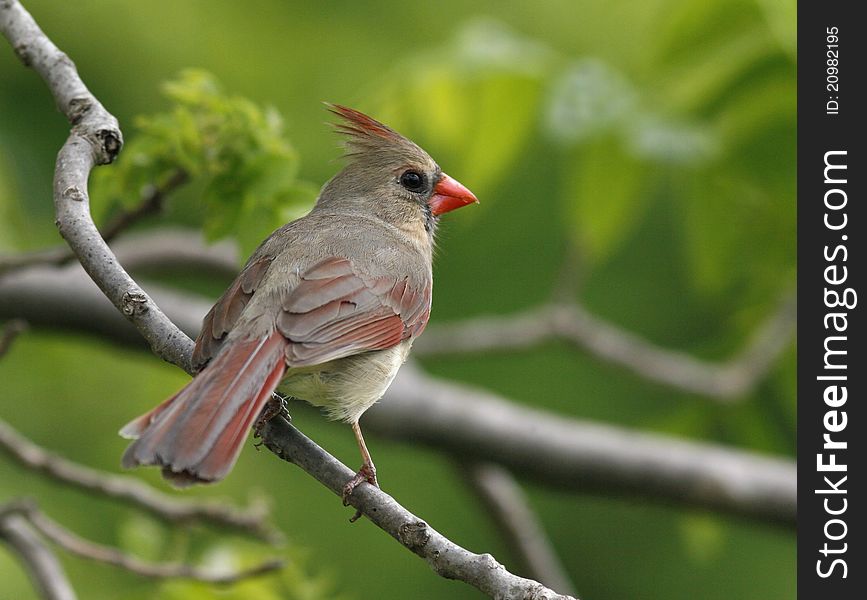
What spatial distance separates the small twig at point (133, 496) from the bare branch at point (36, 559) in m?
0.20

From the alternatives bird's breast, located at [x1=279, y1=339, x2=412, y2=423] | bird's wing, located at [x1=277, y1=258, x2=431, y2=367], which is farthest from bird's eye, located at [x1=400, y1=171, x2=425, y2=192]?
bird's breast, located at [x1=279, y1=339, x2=412, y2=423]

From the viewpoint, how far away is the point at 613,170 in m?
4.72

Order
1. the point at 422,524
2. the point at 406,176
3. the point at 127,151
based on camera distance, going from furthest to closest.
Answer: the point at 406,176
the point at 127,151
the point at 422,524

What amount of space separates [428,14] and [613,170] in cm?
263

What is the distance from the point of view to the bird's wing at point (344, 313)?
3.11 meters

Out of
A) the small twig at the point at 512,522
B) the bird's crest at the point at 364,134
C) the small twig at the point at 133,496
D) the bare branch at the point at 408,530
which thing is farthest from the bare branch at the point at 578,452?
the bare branch at the point at 408,530

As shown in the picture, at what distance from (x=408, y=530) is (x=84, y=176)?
1.19 m

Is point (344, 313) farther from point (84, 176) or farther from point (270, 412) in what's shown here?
point (84, 176)

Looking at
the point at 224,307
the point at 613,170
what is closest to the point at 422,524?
the point at 224,307

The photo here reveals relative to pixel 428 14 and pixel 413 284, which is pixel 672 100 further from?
pixel 428 14

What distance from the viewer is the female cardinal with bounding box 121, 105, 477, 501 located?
8.63 ft

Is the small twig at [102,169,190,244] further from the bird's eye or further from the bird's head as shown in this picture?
the bird's eye

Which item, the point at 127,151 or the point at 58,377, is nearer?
the point at 127,151

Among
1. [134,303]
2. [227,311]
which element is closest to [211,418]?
[134,303]
